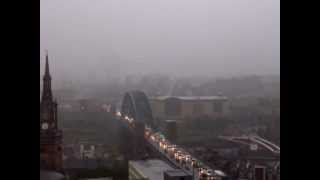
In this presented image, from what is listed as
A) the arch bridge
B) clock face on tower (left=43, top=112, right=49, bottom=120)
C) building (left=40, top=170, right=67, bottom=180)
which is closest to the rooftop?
building (left=40, top=170, right=67, bottom=180)

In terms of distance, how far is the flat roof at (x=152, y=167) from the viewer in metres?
1.09

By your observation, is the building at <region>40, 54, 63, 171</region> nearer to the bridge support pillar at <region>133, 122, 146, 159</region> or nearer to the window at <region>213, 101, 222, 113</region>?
the bridge support pillar at <region>133, 122, 146, 159</region>

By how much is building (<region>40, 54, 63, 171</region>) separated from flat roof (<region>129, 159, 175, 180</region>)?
26 centimetres

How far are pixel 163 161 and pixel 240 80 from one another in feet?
1.18

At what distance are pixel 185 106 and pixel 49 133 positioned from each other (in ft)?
1.59

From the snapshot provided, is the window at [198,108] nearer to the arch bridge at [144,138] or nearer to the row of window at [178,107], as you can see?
the row of window at [178,107]

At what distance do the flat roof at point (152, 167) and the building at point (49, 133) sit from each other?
26 cm

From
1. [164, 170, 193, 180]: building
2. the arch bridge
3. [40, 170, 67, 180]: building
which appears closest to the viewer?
[40, 170, 67, 180]: building

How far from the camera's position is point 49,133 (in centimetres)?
97

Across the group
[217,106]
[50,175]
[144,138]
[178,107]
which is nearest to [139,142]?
[144,138]

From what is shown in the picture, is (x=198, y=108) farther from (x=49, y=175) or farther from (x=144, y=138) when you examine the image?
(x=49, y=175)

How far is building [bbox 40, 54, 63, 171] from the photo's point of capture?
898 mm
